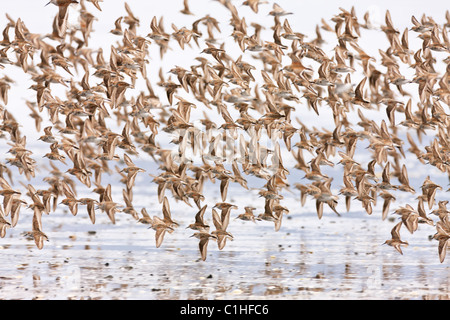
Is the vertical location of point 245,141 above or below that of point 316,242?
above

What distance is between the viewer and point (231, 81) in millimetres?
18812

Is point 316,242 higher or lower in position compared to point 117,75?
lower

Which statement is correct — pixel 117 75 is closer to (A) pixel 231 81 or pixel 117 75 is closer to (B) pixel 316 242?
(A) pixel 231 81

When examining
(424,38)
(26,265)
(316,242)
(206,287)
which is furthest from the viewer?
(316,242)

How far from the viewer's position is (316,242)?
72.3ft

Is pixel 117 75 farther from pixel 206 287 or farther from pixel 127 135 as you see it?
pixel 206 287

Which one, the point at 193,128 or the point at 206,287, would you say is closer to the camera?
the point at 206,287

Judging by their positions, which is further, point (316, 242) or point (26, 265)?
point (316, 242)

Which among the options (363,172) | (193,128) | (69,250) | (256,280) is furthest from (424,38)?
(69,250)

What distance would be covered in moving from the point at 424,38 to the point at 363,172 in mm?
4770

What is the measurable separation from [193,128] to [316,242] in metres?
6.49

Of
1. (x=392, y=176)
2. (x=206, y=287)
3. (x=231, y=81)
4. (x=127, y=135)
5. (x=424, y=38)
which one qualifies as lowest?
(x=206, y=287)

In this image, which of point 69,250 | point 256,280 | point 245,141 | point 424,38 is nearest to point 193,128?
point 245,141

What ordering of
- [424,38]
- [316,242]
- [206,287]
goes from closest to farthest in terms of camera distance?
[206,287] → [424,38] → [316,242]
